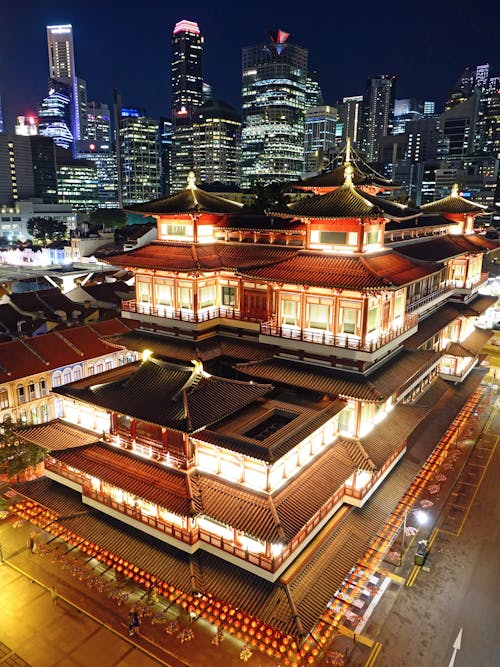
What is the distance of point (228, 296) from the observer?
30.6 metres

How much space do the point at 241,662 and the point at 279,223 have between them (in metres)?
23.1

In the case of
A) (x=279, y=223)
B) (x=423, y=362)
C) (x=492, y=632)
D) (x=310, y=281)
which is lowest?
(x=492, y=632)

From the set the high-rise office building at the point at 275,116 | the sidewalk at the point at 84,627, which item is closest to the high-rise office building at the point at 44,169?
the high-rise office building at the point at 275,116

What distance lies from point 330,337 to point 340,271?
11.2 feet

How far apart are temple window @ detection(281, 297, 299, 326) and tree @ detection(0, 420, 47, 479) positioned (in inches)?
703

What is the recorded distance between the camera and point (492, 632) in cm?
2192

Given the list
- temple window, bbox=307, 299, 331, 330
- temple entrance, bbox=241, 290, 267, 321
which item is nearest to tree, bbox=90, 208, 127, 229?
temple entrance, bbox=241, 290, 267, 321

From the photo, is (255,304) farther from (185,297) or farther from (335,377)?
(335,377)

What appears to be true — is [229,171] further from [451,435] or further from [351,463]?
[351,463]

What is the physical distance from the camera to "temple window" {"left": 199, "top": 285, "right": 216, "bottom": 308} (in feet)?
96.5

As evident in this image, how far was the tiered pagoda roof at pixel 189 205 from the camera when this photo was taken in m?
29.1

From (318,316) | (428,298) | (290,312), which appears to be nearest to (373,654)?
(318,316)

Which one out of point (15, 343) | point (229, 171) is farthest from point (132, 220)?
point (15, 343)

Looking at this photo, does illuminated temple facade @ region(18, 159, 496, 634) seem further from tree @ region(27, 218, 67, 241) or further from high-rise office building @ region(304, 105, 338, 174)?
high-rise office building @ region(304, 105, 338, 174)
